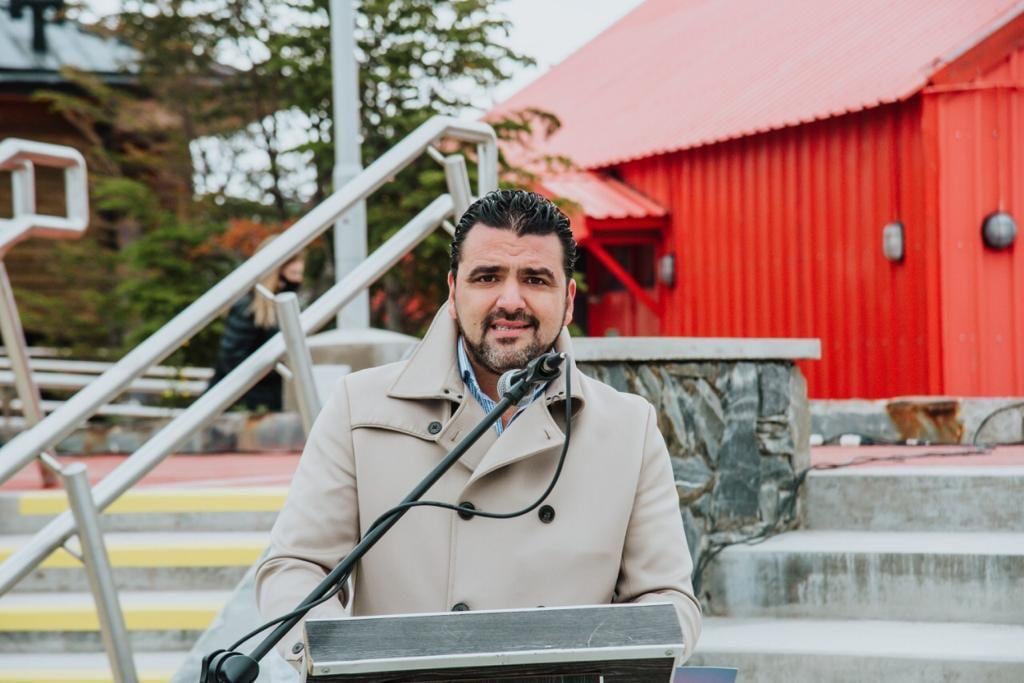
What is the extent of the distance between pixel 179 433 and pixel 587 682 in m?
2.55

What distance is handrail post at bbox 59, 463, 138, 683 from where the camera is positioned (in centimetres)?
377

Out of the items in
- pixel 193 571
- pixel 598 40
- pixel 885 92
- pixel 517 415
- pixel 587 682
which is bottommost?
pixel 193 571

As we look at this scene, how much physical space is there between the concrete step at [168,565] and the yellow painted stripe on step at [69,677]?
0.55 m

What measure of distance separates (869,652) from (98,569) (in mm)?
2347

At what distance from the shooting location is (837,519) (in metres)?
4.98

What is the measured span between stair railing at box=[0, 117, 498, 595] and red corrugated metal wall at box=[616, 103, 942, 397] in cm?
553

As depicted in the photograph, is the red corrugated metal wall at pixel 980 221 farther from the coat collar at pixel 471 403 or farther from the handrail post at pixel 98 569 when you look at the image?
the coat collar at pixel 471 403

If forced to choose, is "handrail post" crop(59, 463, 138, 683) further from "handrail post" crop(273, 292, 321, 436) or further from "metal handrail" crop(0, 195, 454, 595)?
"handrail post" crop(273, 292, 321, 436)

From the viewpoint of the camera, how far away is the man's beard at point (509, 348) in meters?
2.37

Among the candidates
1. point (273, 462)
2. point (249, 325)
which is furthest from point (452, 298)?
point (249, 325)

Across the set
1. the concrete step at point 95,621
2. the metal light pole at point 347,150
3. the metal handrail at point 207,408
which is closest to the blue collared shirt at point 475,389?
the metal handrail at point 207,408

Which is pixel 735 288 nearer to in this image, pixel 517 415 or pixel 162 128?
pixel 162 128

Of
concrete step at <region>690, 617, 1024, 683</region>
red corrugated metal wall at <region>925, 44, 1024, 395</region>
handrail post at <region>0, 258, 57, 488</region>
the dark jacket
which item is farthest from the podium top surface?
red corrugated metal wall at <region>925, 44, 1024, 395</region>

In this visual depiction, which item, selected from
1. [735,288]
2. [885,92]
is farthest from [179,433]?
[735,288]
